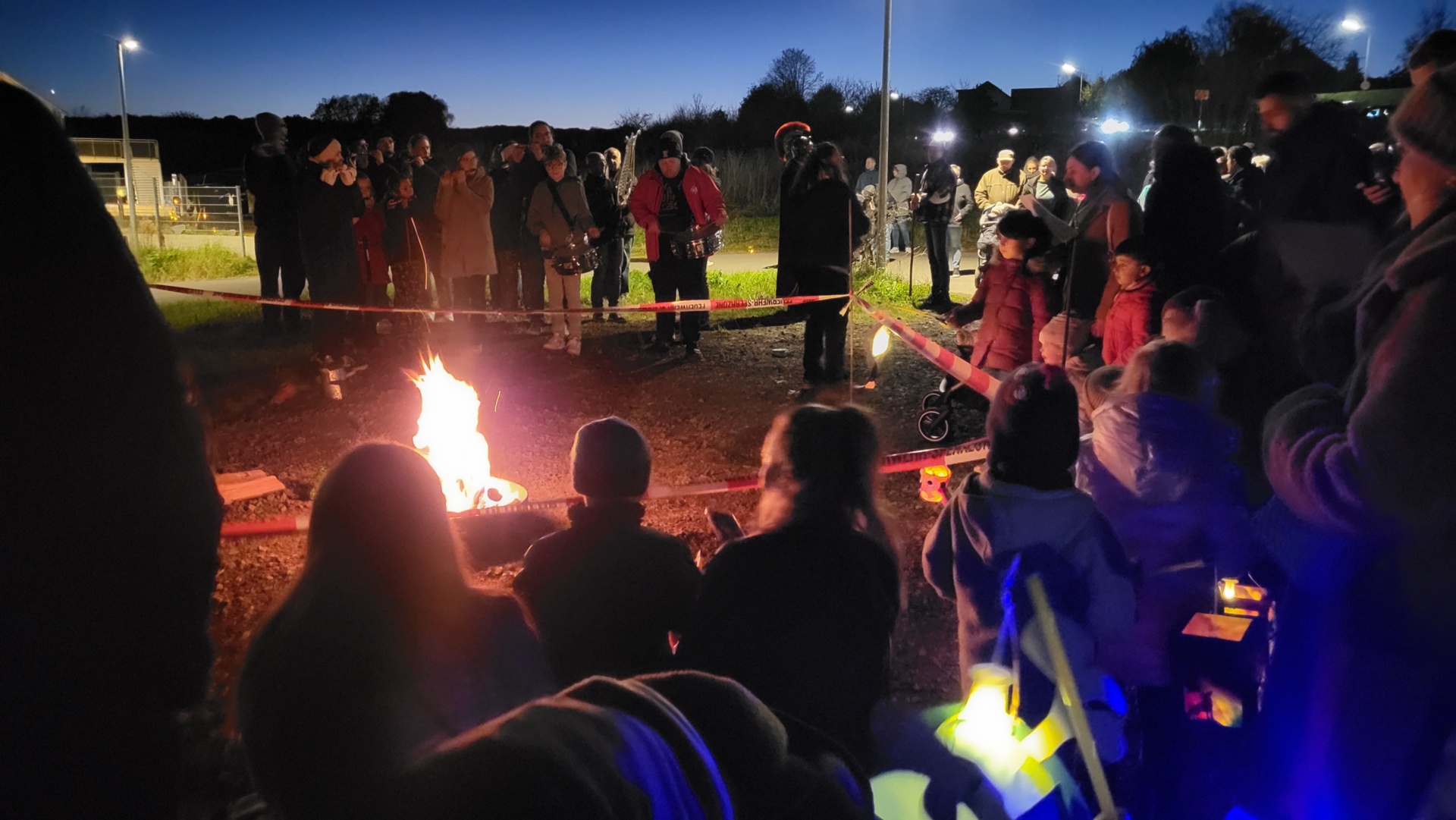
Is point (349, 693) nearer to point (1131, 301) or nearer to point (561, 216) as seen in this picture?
point (1131, 301)

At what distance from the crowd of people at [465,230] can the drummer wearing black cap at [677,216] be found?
1cm

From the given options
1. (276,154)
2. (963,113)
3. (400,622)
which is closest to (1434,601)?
(400,622)

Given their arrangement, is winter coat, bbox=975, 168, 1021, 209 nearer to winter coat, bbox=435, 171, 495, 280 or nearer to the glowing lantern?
winter coat, bbox=435, 171, 495, 280

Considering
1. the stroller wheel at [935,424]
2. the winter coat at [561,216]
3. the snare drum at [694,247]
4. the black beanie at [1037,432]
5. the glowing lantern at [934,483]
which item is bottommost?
the glowing lantern at [934,483]

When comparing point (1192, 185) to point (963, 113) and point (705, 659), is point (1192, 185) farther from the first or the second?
point (963, 113)

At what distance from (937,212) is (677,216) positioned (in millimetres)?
4539

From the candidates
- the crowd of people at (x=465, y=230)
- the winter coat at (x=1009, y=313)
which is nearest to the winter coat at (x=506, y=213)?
the crowd of people at (x=465, y=230)

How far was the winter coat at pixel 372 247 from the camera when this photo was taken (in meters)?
9.69

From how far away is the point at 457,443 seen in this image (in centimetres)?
567

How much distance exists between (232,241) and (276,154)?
1338 centimetres

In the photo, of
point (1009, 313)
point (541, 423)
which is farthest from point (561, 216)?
point (1009, 313)

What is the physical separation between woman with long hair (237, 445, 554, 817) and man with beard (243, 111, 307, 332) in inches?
351

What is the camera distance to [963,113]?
4809 centimetres

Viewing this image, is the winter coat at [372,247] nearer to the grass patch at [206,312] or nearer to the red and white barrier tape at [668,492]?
the grass patch at [206,312]
